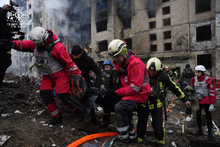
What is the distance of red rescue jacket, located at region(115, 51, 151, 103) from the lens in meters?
2.54

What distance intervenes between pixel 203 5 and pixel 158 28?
4.10m

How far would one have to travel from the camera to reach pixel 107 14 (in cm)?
1905

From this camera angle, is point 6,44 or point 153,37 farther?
point 153,37

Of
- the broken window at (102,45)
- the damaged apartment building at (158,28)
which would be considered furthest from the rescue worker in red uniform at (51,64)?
the broken window at (102,45)

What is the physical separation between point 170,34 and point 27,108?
47.6ft

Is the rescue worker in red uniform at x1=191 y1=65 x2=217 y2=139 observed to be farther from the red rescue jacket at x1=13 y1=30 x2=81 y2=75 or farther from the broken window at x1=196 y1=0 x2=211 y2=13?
the broken window at x1=196 y1=0 x2=211 y2=13

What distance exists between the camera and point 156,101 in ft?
10.3

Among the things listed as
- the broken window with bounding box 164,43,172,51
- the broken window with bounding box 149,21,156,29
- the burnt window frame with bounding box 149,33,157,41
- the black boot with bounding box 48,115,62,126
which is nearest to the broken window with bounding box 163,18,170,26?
the broken window with bounding box 149,21,156,29

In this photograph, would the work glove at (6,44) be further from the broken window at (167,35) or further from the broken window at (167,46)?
the broken window at (167,35)

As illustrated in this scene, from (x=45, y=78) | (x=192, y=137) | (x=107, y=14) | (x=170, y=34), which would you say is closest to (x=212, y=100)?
(x=192, y=137)

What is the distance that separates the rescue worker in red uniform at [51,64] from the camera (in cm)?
289

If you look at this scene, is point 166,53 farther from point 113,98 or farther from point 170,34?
point 113,98

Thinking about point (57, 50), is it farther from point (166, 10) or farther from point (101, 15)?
point (101, 15)

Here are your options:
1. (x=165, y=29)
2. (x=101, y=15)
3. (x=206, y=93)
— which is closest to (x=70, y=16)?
(x=101, y=15)
